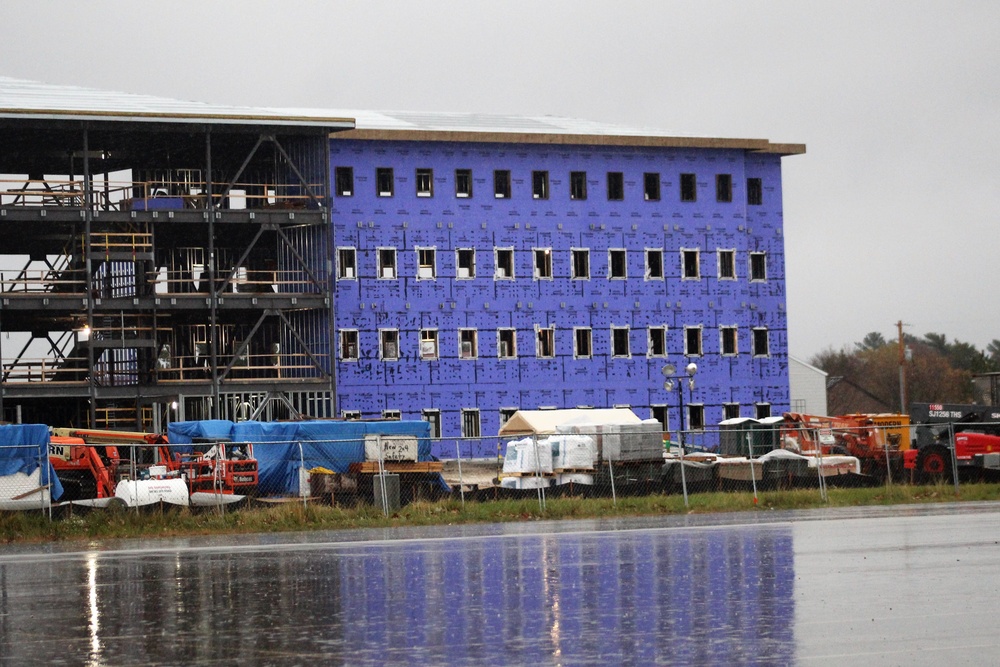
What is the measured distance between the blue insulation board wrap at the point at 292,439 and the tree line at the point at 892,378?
270 ft

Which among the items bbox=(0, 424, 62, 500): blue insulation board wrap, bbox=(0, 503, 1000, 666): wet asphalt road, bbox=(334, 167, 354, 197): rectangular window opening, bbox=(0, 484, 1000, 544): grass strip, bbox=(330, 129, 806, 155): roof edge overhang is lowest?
bbox=(0, 503, 1000, 666): wet asphalt road

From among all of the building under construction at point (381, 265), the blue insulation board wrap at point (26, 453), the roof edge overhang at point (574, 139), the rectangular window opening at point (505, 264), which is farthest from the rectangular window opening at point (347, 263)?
the blue insulation board wrap at point (26, 453)

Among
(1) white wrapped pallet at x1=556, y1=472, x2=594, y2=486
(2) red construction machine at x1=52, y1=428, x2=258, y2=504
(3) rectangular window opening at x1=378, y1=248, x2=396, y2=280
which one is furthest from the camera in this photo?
(3) rectangular window opening at x1=378, y1=248, x2=396, y2=280

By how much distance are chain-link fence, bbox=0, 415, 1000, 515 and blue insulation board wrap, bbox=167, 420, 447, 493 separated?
0.19 ft

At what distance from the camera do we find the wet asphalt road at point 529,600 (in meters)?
12.0

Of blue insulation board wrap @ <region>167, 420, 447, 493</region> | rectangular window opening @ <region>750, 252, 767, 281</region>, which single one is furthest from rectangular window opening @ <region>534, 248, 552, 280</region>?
blue insulation board wrap @ <region>167, 420, 447, 493</region>

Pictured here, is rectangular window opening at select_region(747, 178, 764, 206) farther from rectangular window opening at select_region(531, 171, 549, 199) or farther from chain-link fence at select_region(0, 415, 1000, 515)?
chain-link fence at select_region(0, 415, 1000, 515)

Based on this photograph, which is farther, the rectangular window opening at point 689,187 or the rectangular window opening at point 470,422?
the rectangular window opening at point 689,187

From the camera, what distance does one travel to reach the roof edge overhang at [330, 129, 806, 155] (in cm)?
6131

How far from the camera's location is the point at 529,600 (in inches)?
608

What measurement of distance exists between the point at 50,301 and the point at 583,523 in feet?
94.8

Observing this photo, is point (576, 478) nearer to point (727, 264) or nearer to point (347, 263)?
point (347, 263)

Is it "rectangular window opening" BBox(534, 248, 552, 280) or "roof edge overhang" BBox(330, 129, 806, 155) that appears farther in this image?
"rectangular window opening" BBox(534, 248, 552, 280)

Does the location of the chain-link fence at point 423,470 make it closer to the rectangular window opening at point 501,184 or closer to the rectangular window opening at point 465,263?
the rectangular window opening at point 465,263
